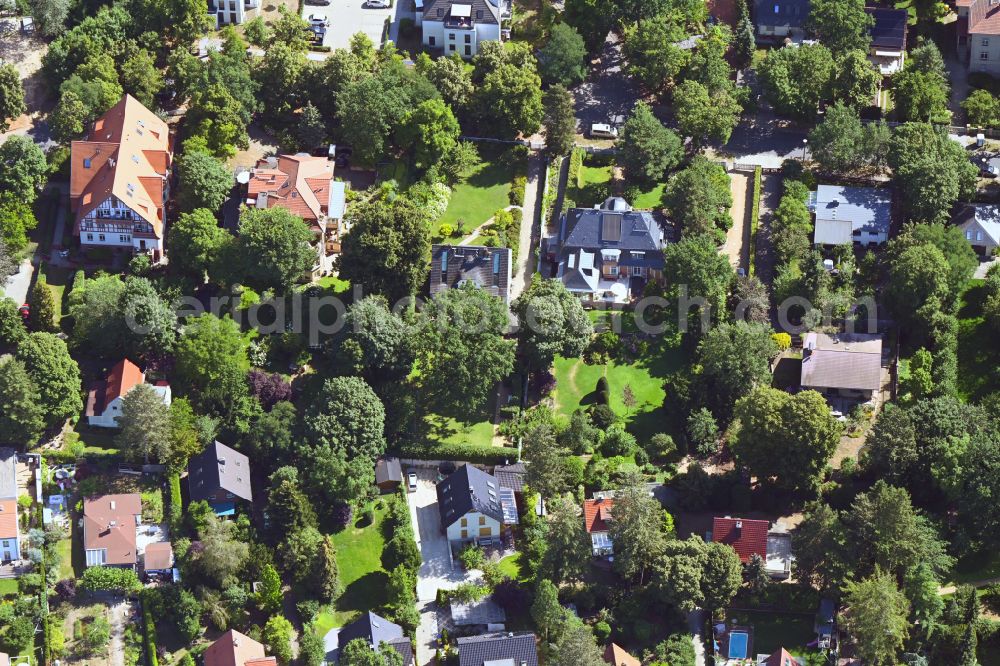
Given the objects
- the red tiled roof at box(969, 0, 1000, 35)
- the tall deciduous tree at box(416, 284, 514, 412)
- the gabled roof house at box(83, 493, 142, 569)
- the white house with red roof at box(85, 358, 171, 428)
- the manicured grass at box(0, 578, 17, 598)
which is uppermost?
the red tiled roof at box(969, 0, 1000, 35)

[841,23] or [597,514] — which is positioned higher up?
[841,23]

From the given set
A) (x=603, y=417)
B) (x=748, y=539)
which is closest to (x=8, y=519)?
(x=603, y=417)

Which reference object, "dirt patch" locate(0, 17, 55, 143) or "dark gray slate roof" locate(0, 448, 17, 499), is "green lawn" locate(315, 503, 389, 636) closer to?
"dark gray slate roof" locate(0, 448, 17, 499)

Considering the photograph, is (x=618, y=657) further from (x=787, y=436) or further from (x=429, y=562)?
(x=787, y=436)

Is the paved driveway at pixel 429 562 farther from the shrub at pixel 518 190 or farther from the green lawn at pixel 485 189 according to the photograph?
the shrub at pixel 518 190

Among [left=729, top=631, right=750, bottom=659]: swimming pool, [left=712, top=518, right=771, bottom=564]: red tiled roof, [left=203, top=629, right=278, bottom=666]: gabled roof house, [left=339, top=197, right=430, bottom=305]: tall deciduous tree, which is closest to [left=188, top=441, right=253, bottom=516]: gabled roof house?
[left=203, top=629, right=278, bottom=666]: gabled roof house

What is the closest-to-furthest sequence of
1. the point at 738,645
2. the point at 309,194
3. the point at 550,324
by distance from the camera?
the point at 738,645
the point at 550,324
the point at 309,194
